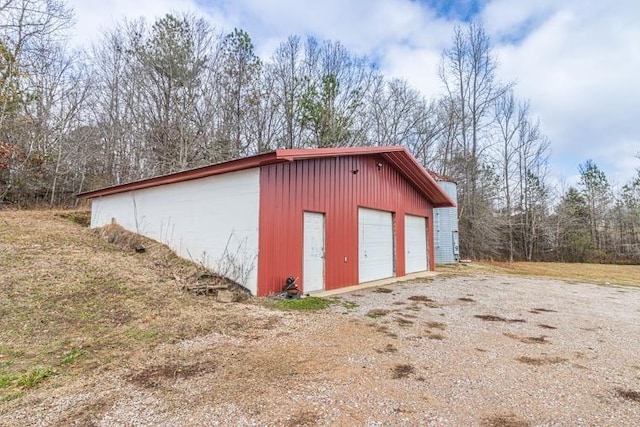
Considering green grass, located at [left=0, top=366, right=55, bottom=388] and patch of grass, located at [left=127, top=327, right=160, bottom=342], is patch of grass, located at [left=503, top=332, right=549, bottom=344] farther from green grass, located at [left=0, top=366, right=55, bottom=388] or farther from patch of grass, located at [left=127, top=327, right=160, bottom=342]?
green grass, located at [left=0, top=366, right=55, bottom=388]

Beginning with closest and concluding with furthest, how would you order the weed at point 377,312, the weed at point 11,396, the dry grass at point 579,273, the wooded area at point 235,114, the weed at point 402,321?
the weed at point 11,396
the weed at point 402,321
the weed at point 377,312
the dry grass at point 579,273
the wooded area at point 235,114

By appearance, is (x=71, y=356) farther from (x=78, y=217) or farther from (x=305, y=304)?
(x=78, y=217)

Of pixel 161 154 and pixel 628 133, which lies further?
pixel 628 133

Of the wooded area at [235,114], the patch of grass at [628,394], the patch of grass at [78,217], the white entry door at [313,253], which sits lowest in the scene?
the patch of grass at [628,394]

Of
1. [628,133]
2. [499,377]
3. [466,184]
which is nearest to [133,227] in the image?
[499,377]

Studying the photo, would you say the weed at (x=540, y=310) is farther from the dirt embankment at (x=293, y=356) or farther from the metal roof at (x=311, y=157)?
the metal roof at (x=311, y=157)

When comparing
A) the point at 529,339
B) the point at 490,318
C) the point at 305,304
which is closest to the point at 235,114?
the point at 305,304

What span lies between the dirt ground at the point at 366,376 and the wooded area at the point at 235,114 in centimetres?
1006

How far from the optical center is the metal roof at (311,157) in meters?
6.12

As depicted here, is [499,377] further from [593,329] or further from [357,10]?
[357,10]

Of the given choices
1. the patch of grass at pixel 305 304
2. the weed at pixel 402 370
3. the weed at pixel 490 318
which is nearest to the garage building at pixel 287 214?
the patch of grass at pixel 305 304

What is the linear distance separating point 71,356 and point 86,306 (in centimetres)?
173

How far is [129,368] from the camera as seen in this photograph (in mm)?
3174

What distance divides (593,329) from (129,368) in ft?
20.0
